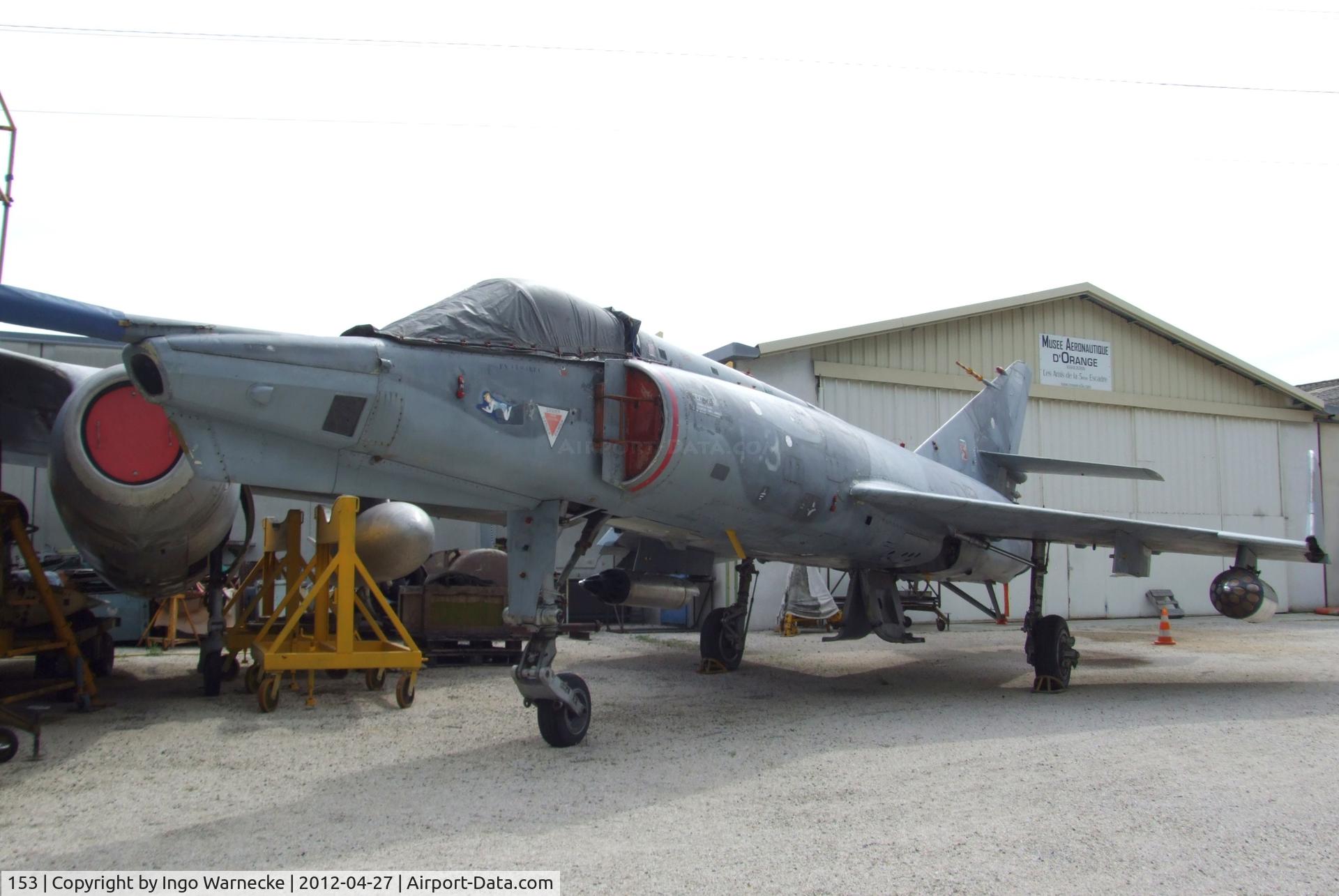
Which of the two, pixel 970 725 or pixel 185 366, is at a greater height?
pixel 185 366

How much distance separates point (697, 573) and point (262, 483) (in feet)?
18.9

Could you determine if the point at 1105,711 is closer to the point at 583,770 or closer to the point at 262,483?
the point at 583,770

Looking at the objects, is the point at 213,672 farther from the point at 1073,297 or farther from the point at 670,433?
the point at 1073,297

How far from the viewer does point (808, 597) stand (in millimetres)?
17281

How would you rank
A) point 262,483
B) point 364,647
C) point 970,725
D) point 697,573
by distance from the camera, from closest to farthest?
point 262,483 < point 970,725 < point 364,647 < point 697,573

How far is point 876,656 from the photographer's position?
13.1 meters

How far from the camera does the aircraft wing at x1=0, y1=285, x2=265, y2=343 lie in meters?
4.87

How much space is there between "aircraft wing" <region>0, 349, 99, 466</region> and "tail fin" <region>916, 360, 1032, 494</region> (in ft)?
31.2

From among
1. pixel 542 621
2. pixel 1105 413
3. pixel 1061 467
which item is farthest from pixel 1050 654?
pixel 1105 413

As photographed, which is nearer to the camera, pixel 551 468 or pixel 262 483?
pixel 262 483

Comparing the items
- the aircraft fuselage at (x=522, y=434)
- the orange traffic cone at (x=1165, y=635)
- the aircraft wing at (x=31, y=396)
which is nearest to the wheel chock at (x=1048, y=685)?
the aircraft fuselage at (x=522, y=434)

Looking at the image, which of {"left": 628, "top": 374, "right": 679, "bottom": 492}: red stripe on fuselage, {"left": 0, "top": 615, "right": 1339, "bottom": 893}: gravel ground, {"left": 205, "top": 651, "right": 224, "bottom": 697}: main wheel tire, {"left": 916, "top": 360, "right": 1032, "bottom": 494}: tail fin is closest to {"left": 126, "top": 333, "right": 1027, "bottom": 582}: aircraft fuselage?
{"left": 628, "top": 374, "right": 679, "bottom": 492}: red stripe on fuselage

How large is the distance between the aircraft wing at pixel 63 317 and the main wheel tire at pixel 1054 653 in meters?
8.28

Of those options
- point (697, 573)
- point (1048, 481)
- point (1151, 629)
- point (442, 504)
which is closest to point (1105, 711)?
point (697, 573)
